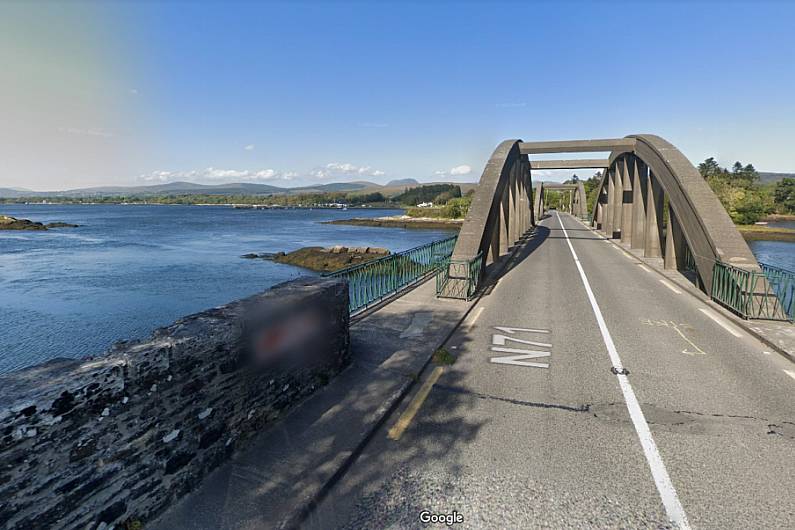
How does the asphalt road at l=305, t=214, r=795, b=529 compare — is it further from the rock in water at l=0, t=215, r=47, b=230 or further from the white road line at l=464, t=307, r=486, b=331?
the rock in water at l=0, t=215, r=47, b=230

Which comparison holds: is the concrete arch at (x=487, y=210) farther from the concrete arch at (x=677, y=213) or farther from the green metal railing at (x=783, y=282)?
the green metal railing at (x=783, y=282)

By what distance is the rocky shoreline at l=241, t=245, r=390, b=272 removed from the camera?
3619 cm

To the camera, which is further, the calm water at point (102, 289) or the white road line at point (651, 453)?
the calm water at point (102, 289)

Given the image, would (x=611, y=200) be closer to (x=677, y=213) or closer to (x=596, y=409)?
(x=677, y=213)

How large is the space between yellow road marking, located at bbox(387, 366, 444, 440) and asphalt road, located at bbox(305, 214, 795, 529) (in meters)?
0.08

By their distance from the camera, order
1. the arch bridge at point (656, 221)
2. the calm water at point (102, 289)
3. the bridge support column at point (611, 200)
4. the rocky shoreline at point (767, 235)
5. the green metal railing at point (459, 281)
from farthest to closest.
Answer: the rocky shoreline at point (767, 235) → the bridge support column at point (611, 200) → the calm water at point (102, 289) → the green metal railing at point (459, 281) → the arch bridge at point (656, 221)

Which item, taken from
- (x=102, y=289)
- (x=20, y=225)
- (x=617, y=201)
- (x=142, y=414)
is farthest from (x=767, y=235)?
(x=20, y=225)

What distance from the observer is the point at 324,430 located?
508 centimetres

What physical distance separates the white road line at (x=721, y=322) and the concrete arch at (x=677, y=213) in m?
1.37

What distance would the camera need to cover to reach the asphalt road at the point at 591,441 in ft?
12.9

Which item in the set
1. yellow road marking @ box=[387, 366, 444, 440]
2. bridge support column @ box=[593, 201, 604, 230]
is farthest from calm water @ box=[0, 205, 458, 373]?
bridge support column @ box=[593, 201, 604, 230]

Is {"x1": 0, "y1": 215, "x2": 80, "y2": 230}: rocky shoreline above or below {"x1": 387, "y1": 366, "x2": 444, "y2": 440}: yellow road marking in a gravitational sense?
above

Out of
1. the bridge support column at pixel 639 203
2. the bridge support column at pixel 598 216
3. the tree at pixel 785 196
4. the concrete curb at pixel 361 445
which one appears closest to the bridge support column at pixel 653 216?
the bridge support column at pixel 639 203

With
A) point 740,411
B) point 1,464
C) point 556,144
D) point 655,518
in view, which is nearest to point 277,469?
point 1,464
